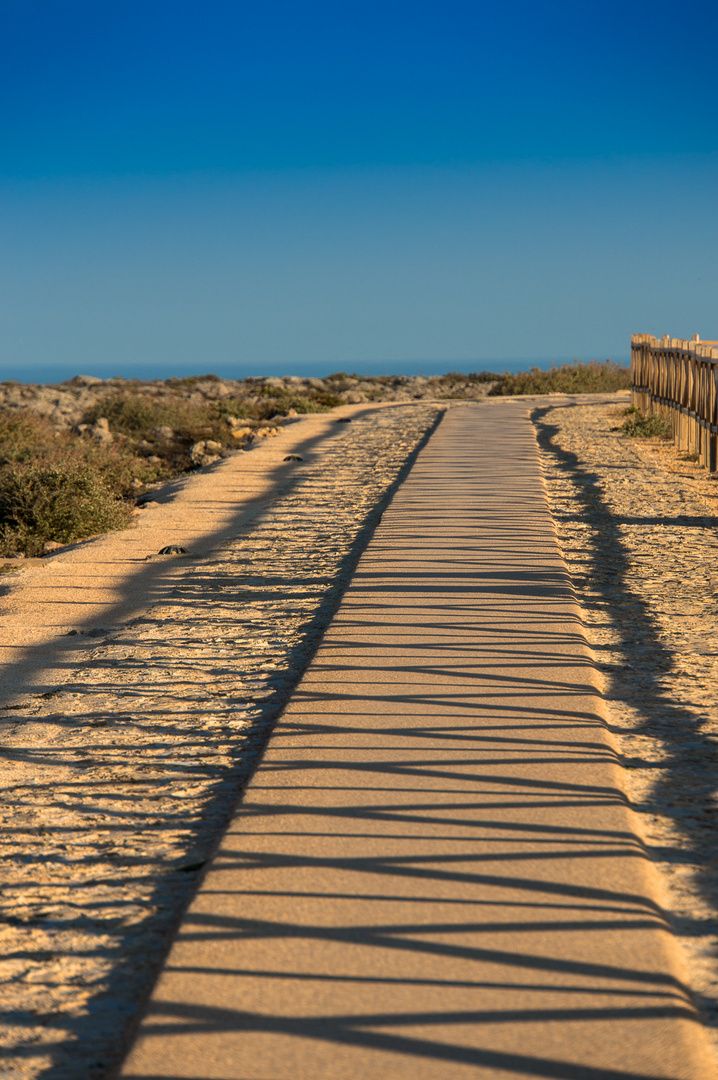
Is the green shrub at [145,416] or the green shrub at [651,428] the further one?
the green shrub at [145,416]

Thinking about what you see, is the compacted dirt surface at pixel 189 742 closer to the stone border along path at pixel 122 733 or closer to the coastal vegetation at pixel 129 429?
the stone border along path at pixel 122 733

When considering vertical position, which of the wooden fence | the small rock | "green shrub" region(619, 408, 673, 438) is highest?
the wooden fence

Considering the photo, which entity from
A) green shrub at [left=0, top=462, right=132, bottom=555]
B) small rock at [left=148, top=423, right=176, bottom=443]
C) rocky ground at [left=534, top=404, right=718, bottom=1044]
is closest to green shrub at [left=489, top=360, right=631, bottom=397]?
small rock at [left=148, top=423, right=176, bottom=443]

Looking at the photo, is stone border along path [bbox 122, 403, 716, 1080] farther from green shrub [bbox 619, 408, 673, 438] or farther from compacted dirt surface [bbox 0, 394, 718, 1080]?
green shrub [bbox 619, 408, 673, 438]

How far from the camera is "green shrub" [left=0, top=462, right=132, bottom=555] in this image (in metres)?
8.89

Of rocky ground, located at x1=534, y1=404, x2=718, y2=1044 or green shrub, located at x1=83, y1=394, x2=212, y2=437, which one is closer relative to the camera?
rocky ground, located at x1=534, y1=404, x2=718, y2=1044

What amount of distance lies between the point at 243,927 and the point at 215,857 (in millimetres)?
352

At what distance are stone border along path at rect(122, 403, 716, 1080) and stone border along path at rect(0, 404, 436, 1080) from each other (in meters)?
0.17

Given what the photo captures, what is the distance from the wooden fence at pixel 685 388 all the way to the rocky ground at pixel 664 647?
92 centimetres

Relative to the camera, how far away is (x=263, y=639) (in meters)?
4.98

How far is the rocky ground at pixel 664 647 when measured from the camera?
105 inches

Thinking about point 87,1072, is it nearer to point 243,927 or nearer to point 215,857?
point 243,927

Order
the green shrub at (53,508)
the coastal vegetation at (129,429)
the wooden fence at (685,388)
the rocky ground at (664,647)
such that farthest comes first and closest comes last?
the wooden fence at (685,388) → the coastal vegetation at (129,429) → the green shrub at (53,508) → the rocky ground at (664,647)

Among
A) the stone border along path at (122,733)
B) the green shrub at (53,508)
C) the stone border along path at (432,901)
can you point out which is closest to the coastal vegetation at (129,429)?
the green shrub at (53,508)
